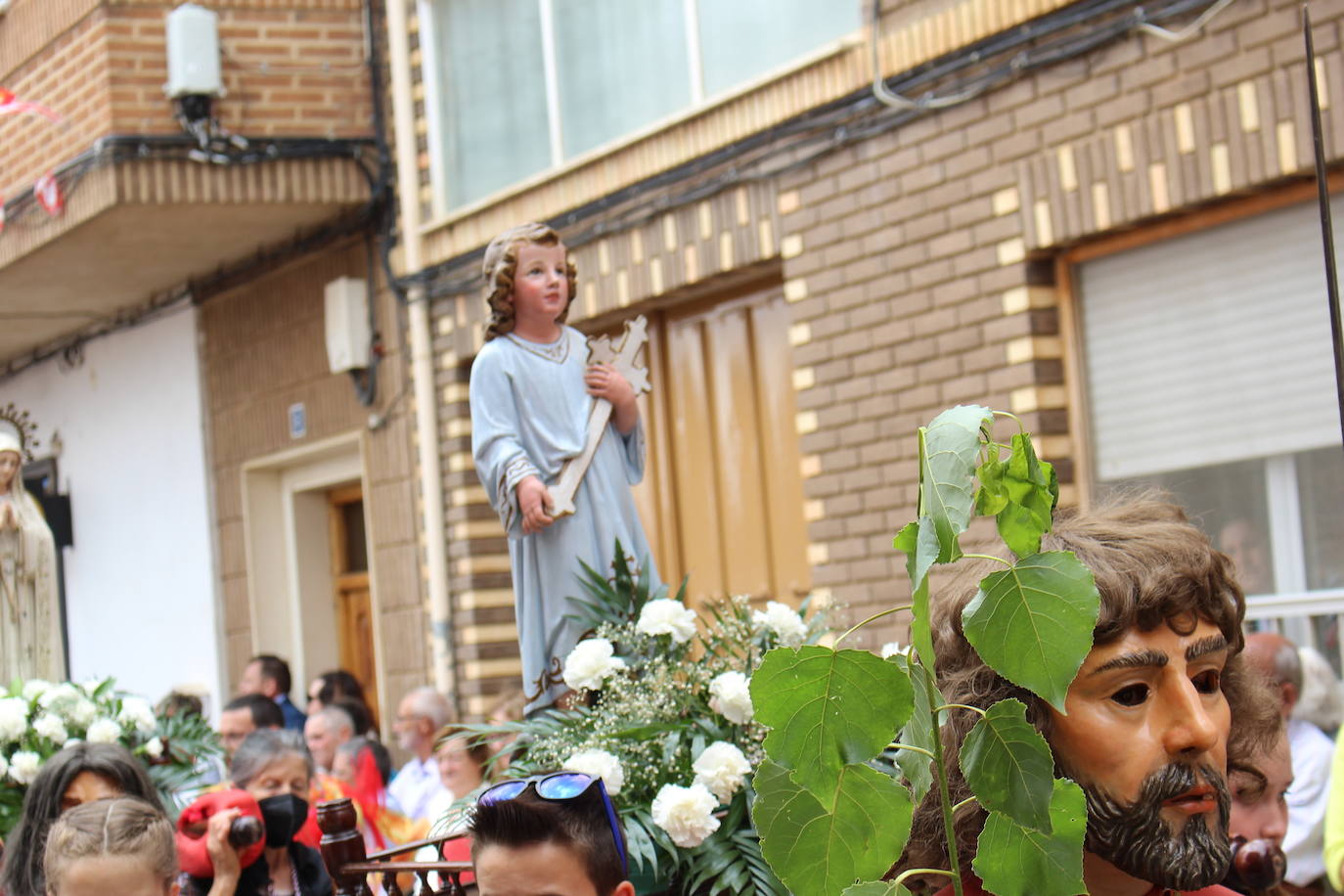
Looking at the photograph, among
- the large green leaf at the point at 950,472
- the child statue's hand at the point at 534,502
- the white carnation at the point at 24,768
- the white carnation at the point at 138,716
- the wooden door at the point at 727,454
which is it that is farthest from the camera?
the wooden door at the point at 727,454

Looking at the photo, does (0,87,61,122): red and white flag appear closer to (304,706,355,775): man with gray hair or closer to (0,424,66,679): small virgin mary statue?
(0,424,66,679): small virgin mary statue

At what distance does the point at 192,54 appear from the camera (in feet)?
32.0

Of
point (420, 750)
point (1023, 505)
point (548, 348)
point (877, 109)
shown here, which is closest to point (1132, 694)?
point (1023, 505)

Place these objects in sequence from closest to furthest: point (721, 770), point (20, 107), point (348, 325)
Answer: point (721, 770) < point (20, 107) < point (348, 325)

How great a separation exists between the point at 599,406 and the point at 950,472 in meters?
2.65

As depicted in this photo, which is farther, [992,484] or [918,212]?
[918,212]

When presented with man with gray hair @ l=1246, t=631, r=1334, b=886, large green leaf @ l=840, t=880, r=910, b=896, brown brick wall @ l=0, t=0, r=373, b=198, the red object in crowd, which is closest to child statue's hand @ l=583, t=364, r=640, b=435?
the red object in crowd

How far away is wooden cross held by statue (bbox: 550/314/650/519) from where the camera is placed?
13.8 feet

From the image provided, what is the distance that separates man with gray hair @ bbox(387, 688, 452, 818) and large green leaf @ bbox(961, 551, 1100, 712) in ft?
19.7

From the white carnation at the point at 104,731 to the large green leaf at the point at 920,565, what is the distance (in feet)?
14.5

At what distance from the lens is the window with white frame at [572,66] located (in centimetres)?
800

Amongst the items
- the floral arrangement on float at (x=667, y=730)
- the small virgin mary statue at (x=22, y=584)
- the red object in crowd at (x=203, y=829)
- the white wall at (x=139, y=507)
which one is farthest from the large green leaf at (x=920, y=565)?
the white wall at (x=139, y=507)

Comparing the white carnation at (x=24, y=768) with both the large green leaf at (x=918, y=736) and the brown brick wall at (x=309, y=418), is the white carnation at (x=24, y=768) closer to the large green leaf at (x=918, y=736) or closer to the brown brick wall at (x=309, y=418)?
the large green leaf at (x=918, y=736)

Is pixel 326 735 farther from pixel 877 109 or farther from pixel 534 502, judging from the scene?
pixel 534 502
